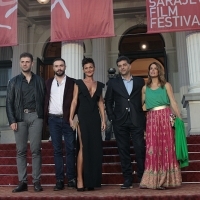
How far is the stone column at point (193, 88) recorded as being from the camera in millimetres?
8875

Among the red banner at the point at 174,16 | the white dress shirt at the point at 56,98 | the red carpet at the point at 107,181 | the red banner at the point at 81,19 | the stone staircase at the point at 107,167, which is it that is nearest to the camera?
the red carpet at the point at 107,181

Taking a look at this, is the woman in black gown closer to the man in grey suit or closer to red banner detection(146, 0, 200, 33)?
the man in grey suit

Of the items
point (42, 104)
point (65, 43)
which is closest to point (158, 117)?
point (42, 104)

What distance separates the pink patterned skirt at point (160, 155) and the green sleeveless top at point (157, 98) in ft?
0.34

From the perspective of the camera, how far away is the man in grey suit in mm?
5004

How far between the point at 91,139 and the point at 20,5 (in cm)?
957

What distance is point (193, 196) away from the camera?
418 centimetres

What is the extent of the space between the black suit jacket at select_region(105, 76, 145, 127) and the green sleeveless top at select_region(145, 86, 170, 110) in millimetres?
160

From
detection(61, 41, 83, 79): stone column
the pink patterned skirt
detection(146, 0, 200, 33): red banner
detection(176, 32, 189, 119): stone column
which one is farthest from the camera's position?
→ detection(176, 32, 189, 119): stone column

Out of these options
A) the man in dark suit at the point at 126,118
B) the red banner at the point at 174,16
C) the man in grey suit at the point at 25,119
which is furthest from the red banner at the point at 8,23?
the man in dark suit at the point at 126,118

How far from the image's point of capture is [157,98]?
5.03 m

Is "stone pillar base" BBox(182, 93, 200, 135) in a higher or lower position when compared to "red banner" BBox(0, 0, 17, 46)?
lower

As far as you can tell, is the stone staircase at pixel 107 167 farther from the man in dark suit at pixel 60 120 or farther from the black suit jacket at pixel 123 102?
the black suit jacket at pixel 123 102

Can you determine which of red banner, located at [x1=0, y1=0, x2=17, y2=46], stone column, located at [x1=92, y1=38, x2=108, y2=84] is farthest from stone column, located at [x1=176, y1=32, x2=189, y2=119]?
red banner, located at [x1=0, y1=0, x2=17, y2=46]
